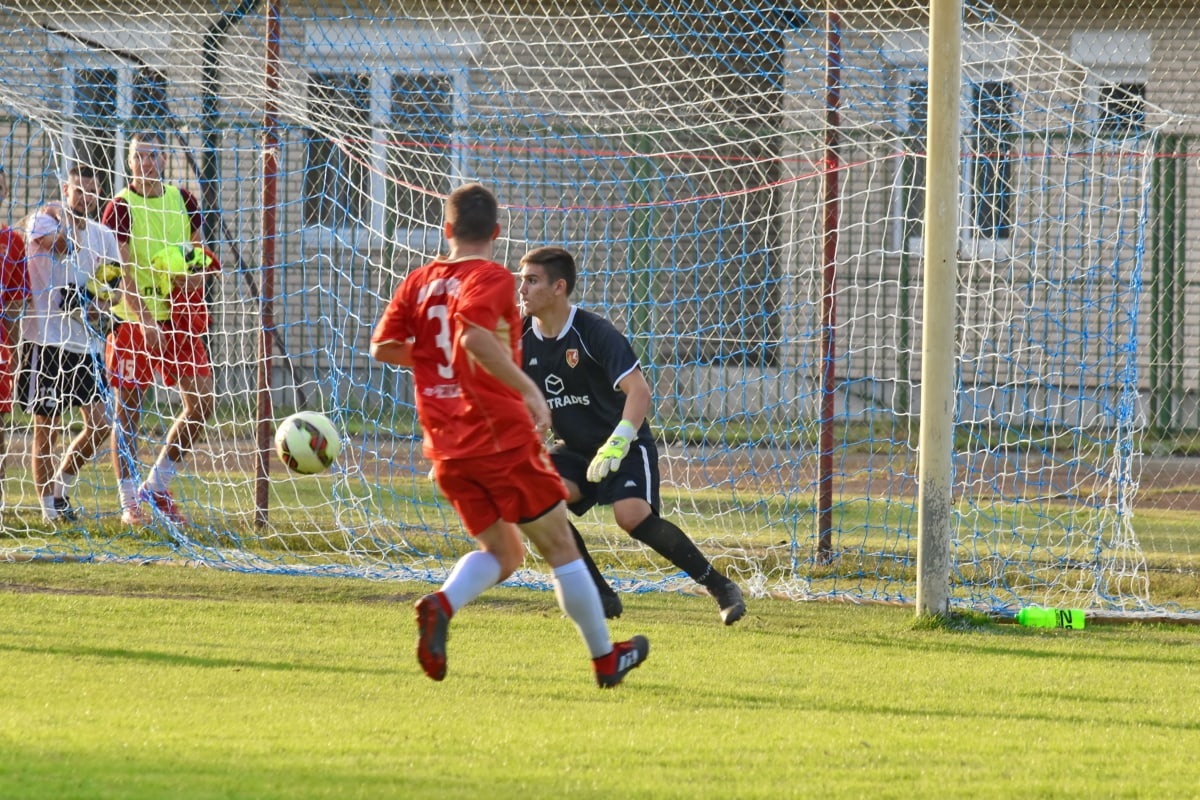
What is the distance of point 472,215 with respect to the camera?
4.77m

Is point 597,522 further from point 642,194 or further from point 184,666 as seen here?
point 642,194

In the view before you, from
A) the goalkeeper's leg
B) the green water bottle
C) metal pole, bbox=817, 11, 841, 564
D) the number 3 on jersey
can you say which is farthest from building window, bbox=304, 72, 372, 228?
the green water bottle

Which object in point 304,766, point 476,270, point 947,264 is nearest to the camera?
point 304,766

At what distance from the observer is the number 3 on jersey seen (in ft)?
15.5

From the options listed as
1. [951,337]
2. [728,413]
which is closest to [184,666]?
[951,337]

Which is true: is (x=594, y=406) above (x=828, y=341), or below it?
below

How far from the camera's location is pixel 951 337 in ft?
20.5

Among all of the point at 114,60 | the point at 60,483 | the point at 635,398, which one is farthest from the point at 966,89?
the point at 114,60

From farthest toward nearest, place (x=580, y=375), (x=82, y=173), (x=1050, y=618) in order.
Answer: (x=82, y=173) → (x=1050, y=618) → (x=580, y=375)

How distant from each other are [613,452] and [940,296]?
1.64 metres

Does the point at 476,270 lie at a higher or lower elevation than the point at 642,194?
lower

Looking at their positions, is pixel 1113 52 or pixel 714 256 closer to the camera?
pixel 1113 52

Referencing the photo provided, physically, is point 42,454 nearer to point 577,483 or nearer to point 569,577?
point 577,483

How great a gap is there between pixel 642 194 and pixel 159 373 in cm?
581
